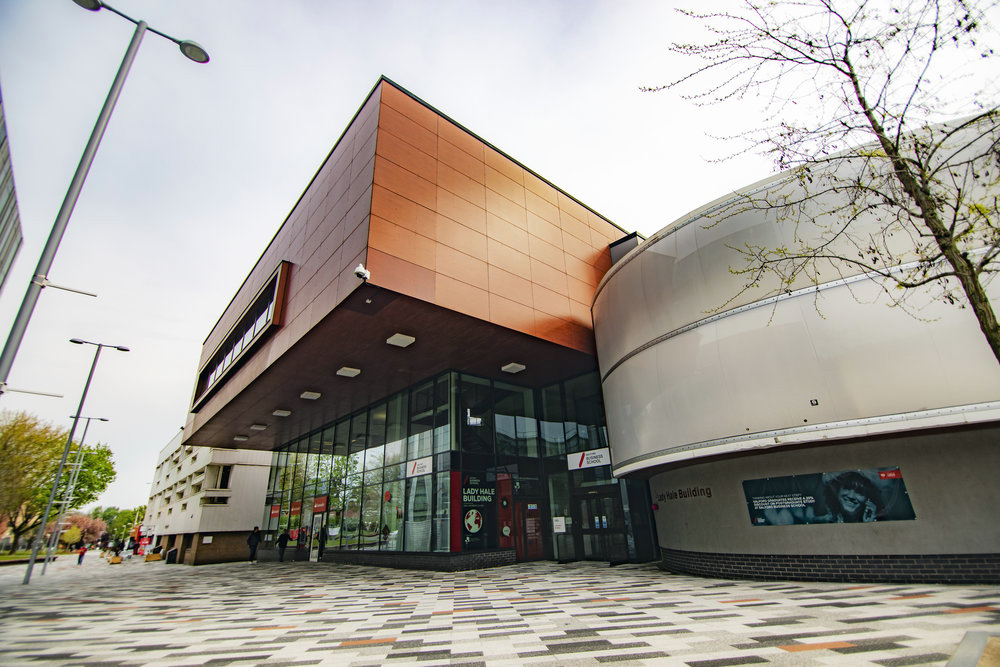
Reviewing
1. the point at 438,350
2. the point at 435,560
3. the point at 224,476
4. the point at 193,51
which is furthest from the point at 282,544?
the point at 193,51

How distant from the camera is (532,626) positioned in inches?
236

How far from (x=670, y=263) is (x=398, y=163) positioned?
7688 mm

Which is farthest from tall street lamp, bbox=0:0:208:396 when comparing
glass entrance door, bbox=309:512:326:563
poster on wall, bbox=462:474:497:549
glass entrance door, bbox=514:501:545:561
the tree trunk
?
glass entrance door, bbox=309:512:326:563

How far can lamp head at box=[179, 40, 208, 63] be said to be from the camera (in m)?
6.44

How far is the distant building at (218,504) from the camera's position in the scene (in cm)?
2952

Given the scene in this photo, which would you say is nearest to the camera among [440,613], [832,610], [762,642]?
[762,642]

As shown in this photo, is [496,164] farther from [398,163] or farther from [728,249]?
[728,249]

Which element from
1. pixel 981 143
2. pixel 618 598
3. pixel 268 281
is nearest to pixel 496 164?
pixel 268 281

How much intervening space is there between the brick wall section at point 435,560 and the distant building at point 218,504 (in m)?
16.6

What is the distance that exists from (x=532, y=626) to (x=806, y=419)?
6.17 m

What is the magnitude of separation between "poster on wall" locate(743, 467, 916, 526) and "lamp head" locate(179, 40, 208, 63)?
12836 mm

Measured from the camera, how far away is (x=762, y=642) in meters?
4.53

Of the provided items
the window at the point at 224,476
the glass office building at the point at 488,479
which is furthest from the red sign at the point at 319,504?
the window at the point at 224,476

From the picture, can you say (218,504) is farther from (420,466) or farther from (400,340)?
(400,340)
